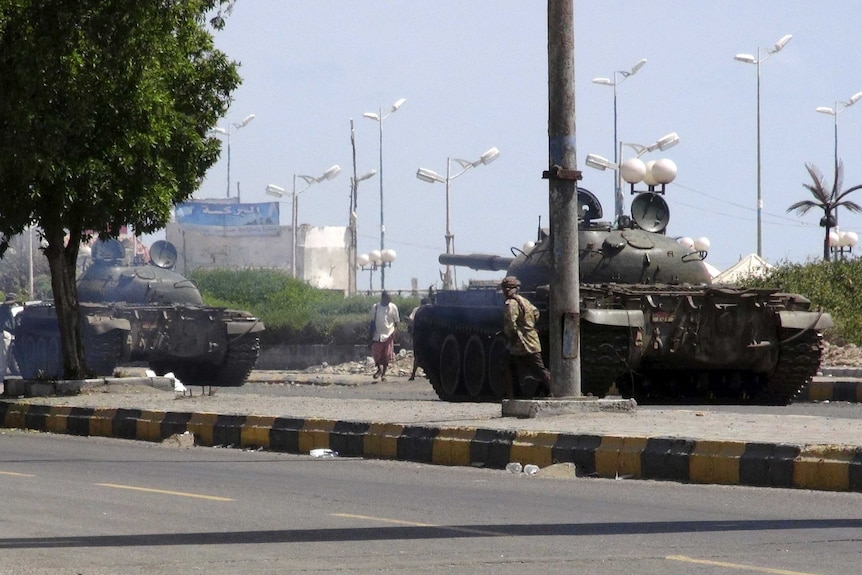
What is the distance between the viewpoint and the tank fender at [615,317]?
57.2ft

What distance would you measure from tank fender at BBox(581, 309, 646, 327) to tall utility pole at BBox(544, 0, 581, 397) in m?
3.86

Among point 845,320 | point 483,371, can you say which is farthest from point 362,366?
point 483,371

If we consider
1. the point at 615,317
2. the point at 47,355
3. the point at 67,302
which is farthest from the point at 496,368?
the point at 47,355

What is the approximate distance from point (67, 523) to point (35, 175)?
9.39 m

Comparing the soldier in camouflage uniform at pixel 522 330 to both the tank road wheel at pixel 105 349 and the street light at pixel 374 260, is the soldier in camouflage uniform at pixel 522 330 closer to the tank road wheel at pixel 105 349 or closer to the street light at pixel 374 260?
the tank road wheel at pixel 105 349

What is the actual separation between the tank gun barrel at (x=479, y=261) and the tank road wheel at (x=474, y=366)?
2.19m

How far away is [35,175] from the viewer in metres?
16.7

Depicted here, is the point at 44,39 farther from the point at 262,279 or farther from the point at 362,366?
the point at 262,279

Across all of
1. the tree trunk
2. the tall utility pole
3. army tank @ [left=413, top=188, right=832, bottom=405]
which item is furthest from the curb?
the tree trunk

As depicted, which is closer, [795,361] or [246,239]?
[795,361]

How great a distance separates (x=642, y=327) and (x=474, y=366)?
3.48m

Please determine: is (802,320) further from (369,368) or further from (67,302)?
(369,368)

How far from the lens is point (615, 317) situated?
57.8ft

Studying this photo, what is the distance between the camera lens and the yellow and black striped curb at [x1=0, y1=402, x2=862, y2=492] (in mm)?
10016
